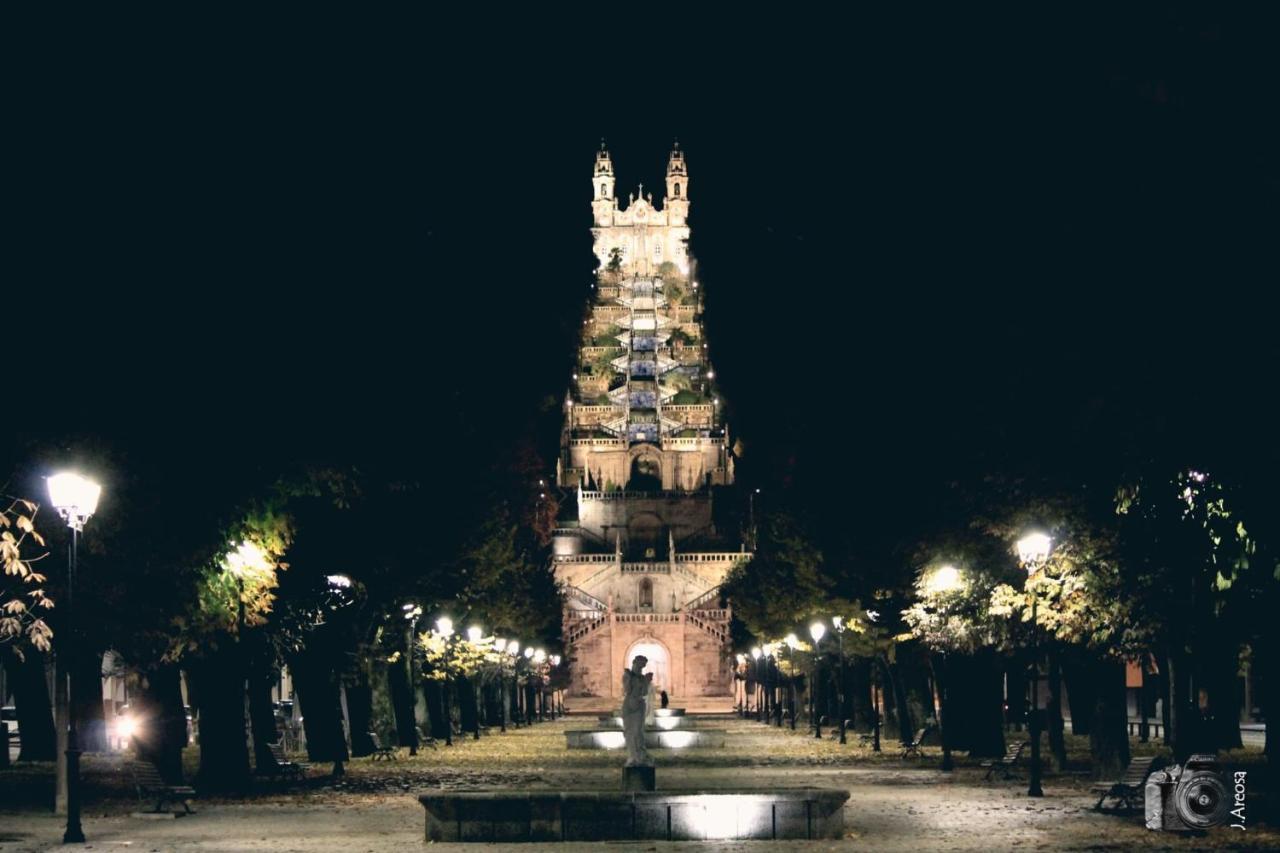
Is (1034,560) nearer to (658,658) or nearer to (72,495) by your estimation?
(72,495)

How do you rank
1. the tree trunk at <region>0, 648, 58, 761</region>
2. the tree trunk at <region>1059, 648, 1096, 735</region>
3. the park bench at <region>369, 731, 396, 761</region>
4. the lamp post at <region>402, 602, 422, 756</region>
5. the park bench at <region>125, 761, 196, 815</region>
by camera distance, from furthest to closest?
the lamp post at <region>402, 602, 422, 756</region> < the park bench at <region>369, 731, 396, 761</region> < the tree trunk at <region>0, 648, 58, 761</region> < the tree trunk at <region>1059, 648, 1096, 735</region> < the park bench at <region>125, 761, 196, 815</region>

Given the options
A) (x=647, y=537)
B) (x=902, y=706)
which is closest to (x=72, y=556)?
(x=902, y=706)

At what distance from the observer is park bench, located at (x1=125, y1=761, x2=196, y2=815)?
2615 cm

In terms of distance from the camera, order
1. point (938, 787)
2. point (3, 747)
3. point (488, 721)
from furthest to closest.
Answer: point (488, 721), point (3, 747), point (938, 787)

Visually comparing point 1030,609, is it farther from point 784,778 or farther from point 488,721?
point 488,721

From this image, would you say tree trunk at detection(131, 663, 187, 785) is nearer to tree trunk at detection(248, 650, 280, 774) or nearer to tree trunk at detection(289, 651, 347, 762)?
tree trunk at detection(248, 650, 280, 774)

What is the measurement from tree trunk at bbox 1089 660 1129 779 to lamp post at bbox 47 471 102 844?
17023mm

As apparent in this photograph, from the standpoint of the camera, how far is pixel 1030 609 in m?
28.0

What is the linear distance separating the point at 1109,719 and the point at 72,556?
17719 millimetres

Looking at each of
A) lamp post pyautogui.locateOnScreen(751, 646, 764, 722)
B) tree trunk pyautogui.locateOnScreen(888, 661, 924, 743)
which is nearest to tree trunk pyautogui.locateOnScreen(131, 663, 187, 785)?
tree trunk pyautogui.locateOnScreen(888, 661, 924, 743)

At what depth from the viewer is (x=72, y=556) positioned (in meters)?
22.1

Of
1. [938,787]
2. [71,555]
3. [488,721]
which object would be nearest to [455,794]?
[71,555]

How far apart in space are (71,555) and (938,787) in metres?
16.9

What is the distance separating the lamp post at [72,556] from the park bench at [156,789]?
11.6 feet
